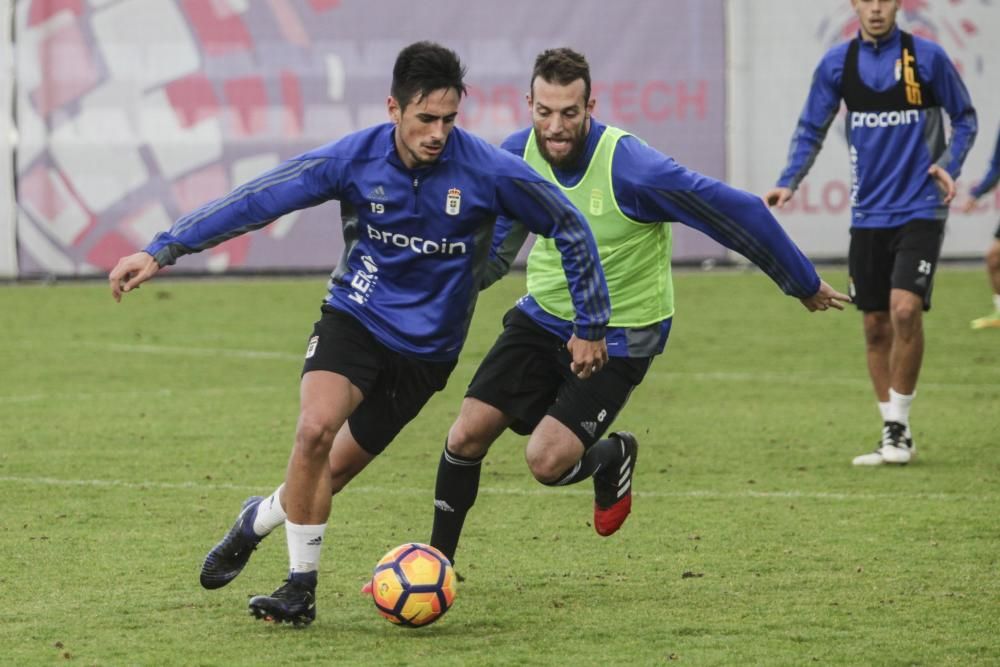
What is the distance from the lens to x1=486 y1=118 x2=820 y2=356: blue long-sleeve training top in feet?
22.0

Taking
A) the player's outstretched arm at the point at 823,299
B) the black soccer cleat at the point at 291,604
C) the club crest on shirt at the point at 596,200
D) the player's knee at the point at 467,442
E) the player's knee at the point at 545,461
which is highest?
the club crest on shirt at the point at 596,200

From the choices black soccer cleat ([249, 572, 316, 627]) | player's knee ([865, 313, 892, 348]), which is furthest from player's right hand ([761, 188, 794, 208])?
black soccer cleat ([249, 572, 316, 627])

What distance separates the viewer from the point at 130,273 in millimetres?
5957

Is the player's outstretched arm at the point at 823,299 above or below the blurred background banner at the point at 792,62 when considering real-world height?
below

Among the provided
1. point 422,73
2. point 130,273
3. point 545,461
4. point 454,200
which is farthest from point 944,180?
point 130,273

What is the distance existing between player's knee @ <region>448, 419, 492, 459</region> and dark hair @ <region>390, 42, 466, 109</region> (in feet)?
4.80

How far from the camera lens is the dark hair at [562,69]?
677 centimetres

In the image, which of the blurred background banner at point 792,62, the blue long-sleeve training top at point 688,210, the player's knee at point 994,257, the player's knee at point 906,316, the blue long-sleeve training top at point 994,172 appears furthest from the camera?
the blurred background banner at point 792,62

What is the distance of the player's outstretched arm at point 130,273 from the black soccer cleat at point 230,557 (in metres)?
1.09

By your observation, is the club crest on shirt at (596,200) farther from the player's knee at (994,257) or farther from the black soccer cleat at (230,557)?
the player's knee at (994,257)

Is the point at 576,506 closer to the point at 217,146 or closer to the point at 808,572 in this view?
the point at 808,572

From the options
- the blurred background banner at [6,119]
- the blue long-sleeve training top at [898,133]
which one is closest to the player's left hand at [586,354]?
the blue long-sleeve training top at [898,133]

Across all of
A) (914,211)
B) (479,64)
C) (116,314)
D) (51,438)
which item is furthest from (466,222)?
(479,64)

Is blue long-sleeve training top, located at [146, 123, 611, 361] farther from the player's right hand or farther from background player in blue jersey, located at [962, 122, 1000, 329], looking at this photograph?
background player in blue jersey, located at [962, 122, 1000, 329]
